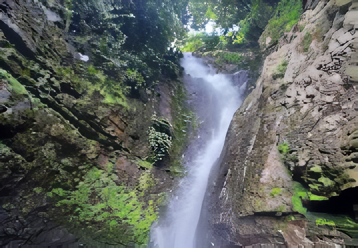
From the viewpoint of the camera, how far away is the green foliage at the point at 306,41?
17.6ft

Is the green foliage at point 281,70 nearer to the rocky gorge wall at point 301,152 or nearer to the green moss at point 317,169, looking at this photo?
the rocky gorge wall at point 301,152

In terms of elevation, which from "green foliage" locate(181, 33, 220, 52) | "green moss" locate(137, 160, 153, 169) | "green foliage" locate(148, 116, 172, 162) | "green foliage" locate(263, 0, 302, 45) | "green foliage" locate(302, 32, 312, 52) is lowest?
"green moss" locate(137, 160, 153, 169)

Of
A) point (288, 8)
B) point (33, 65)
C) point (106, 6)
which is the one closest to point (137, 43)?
point (106, 6)

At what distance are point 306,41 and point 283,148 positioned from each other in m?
3.43

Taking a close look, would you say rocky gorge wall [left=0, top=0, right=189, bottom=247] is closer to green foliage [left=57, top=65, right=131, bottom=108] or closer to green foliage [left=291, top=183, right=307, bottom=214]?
green foliage [left=57, top=65, right=131, bottom=108]

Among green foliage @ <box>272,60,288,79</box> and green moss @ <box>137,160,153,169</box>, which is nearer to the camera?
green foliage @ <box>272,60,288,79</box>

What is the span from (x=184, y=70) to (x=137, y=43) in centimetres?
432

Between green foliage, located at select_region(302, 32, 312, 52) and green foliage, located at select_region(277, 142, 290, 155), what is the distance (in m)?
2.96

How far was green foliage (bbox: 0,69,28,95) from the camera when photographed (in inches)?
178

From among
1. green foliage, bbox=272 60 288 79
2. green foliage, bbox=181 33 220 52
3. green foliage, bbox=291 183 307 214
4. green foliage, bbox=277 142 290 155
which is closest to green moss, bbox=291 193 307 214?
Answer: green foliage, bbox=291 183 307 214

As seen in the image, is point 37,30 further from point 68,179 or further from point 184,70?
point 184,70

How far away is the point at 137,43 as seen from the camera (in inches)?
383

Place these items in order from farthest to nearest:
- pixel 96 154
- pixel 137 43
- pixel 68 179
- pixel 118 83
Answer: pixel 137 43 → pixel 118 83 → pixel 96 154 → pixel 68 179

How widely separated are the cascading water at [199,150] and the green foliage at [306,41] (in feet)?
16.4
